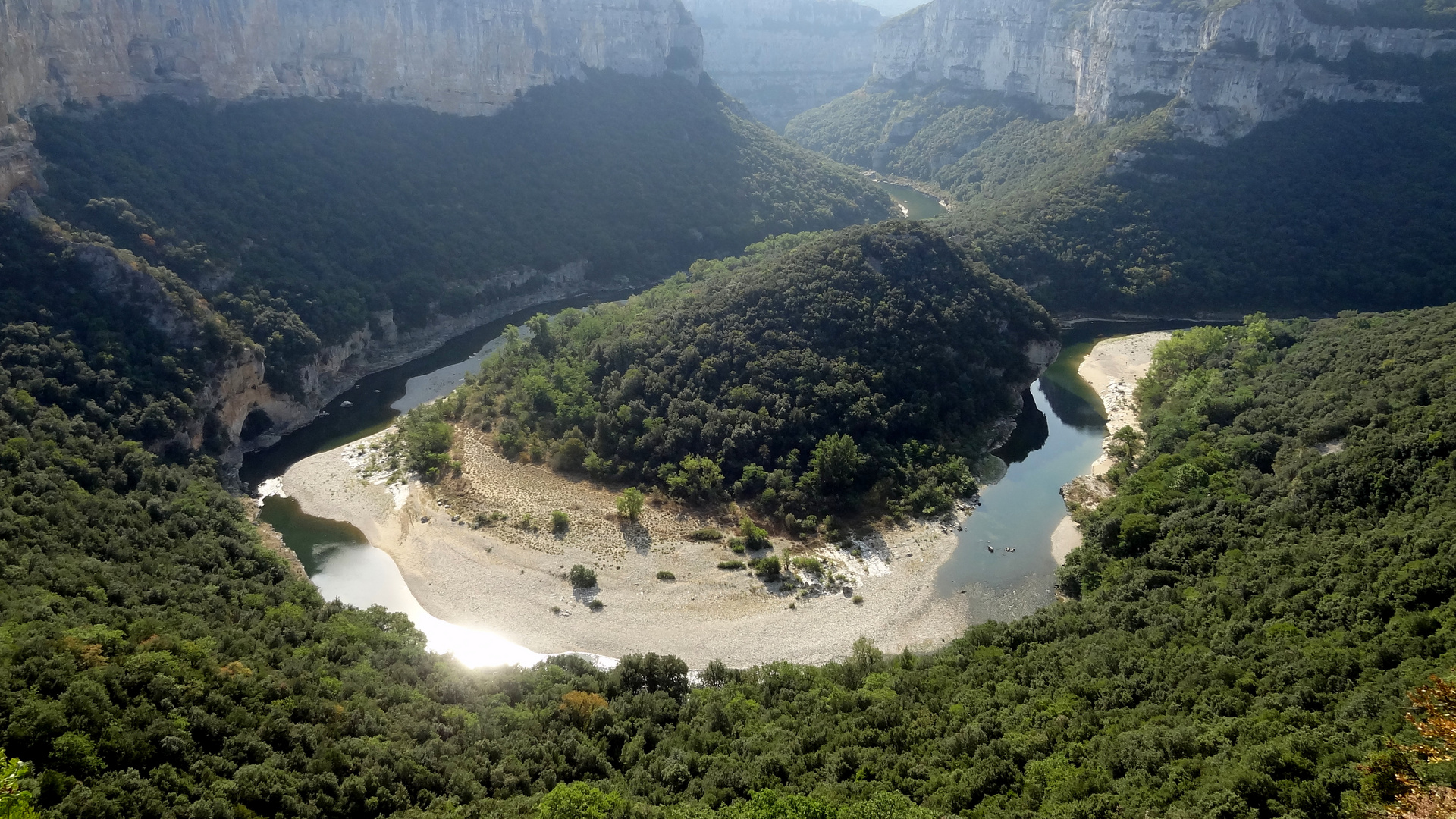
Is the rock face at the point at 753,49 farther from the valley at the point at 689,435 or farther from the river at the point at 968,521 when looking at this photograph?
the river at the point at 968,521

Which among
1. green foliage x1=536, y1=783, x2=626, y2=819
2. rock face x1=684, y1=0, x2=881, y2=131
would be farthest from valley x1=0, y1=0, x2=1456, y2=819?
rock face x1=684, y1=0, x2=881, y2=131

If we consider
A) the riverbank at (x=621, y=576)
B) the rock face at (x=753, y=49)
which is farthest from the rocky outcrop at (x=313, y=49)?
the rock face at (x=753, y=49)

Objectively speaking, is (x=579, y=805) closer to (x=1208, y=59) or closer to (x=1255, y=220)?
(x=1255, y=220)

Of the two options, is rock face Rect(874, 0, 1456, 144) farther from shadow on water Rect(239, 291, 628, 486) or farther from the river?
shadow on water Rect(239, 291, 628, 486)

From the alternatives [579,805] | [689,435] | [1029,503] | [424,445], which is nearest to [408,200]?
[424,445]

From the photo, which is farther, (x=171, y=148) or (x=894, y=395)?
(x=171, y=148)

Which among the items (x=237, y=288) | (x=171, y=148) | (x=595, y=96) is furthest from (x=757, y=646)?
(x=595, y=96)

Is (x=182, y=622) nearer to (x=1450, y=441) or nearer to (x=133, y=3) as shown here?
(x=1450, y=441)
